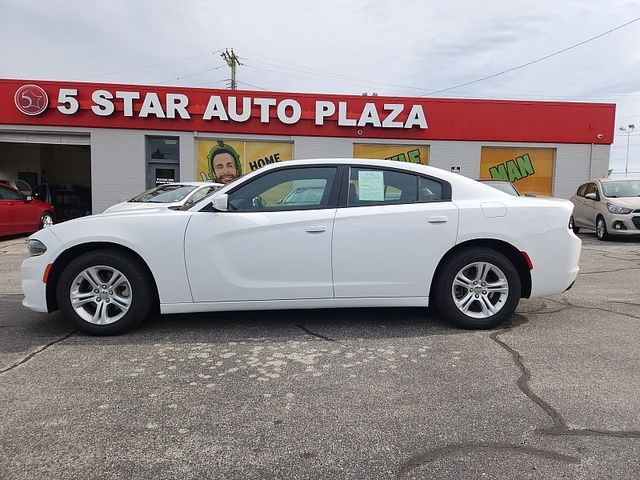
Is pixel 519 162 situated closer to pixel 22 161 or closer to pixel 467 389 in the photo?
pixel 467 389

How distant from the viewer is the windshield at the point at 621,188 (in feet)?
41.8

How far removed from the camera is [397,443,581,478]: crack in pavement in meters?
2.42

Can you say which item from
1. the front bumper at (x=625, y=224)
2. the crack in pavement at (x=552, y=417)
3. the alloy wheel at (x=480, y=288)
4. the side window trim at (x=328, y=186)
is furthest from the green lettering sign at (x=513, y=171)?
the crack in pavement at (x=552, y=417)

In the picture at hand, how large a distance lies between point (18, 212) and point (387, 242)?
11215 mm

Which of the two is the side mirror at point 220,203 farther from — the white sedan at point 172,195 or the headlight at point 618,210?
the headlight at point 618,210

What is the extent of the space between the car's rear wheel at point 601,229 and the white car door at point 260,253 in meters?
10.7

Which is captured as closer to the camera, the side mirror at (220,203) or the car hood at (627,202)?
the side mirror at (220,203)

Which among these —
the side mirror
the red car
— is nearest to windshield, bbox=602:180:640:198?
the side mirror

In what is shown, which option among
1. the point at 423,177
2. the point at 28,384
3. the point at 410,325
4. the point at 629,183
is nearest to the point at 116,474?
the point at 28,384

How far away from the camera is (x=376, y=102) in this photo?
1594cm

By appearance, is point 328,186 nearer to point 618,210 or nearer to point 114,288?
point 114,288

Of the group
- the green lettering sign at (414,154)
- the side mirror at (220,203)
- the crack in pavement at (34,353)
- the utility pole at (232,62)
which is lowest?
the crack in pavement at (34,353)

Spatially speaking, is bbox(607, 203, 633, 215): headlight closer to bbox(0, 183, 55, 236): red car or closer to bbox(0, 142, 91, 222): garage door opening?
bbox(0, 183, 55, 236): red car

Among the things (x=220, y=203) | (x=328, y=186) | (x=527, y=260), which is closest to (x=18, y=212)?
(x=220, y=203)
